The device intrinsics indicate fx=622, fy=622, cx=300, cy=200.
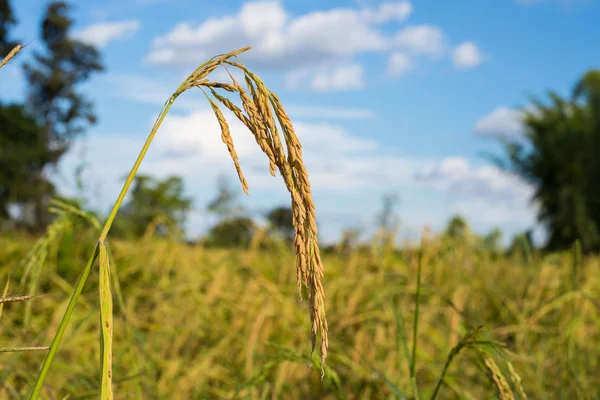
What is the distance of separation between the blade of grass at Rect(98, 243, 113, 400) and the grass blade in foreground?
0.04ft

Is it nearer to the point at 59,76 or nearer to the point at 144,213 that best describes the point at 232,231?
the point at 144,213

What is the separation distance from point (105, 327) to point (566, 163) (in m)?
22.5

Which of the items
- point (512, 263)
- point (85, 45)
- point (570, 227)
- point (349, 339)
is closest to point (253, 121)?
point (349, 339)

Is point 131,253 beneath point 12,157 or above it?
beneath

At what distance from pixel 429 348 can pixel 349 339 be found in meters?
0.44

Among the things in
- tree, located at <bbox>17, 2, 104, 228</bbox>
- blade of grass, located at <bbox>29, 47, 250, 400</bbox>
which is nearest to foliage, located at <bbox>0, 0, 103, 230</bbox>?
tree, located at <bbox>17, 2, 104, 228</bbox>

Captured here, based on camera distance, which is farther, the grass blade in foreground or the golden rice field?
the golden rice field

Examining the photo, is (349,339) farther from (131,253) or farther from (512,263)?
(512,263)

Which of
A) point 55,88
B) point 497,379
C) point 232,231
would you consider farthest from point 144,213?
point 55,88

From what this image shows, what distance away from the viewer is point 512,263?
18.0 ft

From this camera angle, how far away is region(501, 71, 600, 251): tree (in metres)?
18.5

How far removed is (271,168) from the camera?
1.76ft

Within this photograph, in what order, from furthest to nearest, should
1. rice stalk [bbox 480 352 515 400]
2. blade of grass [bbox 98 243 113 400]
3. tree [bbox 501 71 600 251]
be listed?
tree [bbox 501 71 600 251]
rice stalk [bbox 480 352 515 400]
blade of grass [bbox 98 243 113 400]

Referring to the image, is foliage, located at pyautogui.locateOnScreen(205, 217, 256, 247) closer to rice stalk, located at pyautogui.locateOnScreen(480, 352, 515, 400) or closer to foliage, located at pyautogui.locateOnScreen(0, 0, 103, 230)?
rice stalk, located at pyautogui.locateOnScreen(480, 352, 515, 400)
